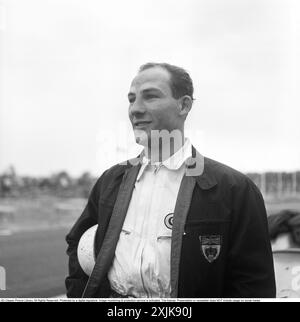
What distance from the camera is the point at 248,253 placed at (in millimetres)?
1312

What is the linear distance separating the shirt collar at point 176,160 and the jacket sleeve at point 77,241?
162 millimetres

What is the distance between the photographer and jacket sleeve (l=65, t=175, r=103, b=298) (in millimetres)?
1461

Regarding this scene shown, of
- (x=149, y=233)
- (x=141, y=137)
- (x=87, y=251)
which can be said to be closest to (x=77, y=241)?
(x=87, y=251)

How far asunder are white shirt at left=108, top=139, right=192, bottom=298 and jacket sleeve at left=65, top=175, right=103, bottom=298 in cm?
12

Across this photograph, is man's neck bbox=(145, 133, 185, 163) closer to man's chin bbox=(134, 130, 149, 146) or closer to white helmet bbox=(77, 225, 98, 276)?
man's chin bbox=(134, 130, 149, 146)

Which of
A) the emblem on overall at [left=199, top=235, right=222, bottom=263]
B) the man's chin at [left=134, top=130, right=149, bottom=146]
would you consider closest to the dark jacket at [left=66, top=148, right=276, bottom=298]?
the emblem on overall at [left=199, top=235, right=222, bottom=263]

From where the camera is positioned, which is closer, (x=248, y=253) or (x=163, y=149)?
(x=248, y=253)

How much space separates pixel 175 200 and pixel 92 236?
0.87ft

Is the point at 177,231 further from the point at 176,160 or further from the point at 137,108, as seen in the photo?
the point at 137,108

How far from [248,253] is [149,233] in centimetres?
26

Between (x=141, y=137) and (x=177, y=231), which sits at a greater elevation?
(x=141, y=137)

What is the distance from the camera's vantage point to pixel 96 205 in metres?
1.50
